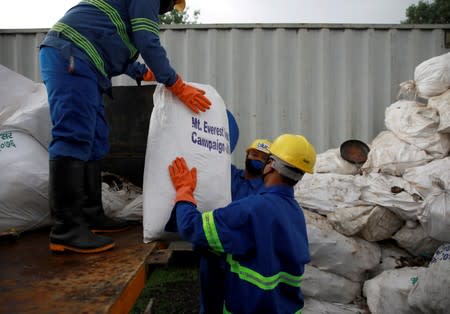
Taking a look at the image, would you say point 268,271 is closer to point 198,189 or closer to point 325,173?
point 198,189

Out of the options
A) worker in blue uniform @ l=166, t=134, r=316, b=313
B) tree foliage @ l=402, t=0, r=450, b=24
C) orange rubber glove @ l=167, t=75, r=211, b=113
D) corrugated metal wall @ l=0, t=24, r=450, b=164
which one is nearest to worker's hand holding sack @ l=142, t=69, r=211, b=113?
orange rubber glove @ l=167, t=75, r=211, b=113

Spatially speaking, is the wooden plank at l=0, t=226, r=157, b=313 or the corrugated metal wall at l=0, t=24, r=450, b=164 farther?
the corrugated metal wall at l=0, t=24, r=450, b=164

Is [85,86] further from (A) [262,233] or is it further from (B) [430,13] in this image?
(B) [430,13]

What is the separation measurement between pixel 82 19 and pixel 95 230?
0.97 meters

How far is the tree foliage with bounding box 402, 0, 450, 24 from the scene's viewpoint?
2089 centimetres

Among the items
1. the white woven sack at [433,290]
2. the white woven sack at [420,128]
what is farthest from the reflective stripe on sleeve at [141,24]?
the white woven sack at [420,128]

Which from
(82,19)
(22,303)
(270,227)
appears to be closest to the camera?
(22,303)

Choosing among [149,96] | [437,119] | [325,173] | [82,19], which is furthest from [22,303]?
[437,119]

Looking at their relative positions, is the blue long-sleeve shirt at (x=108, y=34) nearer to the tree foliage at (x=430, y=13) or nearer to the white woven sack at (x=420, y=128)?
the white woven sack at (x=420, y=128)

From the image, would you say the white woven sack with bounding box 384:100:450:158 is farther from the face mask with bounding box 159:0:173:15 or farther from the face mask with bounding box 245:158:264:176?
the face mask with bounding box 159:0:173:15

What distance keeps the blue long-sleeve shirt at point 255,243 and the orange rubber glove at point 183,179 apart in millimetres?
40

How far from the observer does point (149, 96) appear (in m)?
2.40

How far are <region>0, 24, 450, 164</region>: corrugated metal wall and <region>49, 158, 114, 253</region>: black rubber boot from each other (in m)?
2.11

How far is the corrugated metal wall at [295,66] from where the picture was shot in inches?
139
